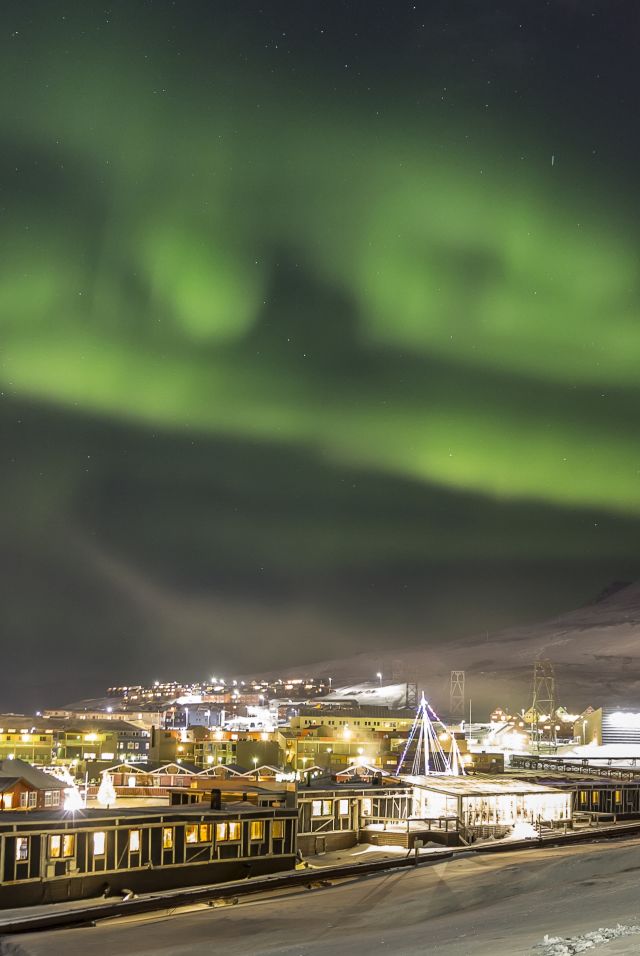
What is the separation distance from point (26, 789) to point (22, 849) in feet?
79.7

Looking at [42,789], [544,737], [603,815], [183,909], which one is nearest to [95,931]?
[183,909]

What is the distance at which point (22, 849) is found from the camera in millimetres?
31609

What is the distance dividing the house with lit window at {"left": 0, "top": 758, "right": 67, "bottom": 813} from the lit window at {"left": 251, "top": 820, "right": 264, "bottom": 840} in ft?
55.7

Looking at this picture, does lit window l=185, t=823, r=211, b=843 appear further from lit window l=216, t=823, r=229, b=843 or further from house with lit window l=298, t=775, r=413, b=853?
house with lit window l=298, t=775, r=413, b=853

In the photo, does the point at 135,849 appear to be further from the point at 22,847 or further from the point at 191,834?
the point at 22,847

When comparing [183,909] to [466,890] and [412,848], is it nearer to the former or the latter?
[466,890]

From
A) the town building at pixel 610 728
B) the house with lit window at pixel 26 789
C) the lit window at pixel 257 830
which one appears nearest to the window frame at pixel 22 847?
the lit window at pixel 257 830

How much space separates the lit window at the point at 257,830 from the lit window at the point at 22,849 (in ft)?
31.8

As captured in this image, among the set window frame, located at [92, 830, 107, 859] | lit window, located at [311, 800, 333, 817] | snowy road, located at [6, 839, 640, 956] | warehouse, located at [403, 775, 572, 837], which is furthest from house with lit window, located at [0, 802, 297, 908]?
warehouse, located at [403, 775, 572, 837]

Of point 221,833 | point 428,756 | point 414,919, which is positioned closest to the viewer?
point 414,919

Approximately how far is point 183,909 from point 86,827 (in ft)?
13.0

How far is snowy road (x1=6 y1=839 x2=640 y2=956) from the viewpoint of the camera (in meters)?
21.3

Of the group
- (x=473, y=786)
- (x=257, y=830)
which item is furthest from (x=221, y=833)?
(x=473, y=786)

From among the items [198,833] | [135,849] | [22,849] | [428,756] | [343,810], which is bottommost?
[428,756]
